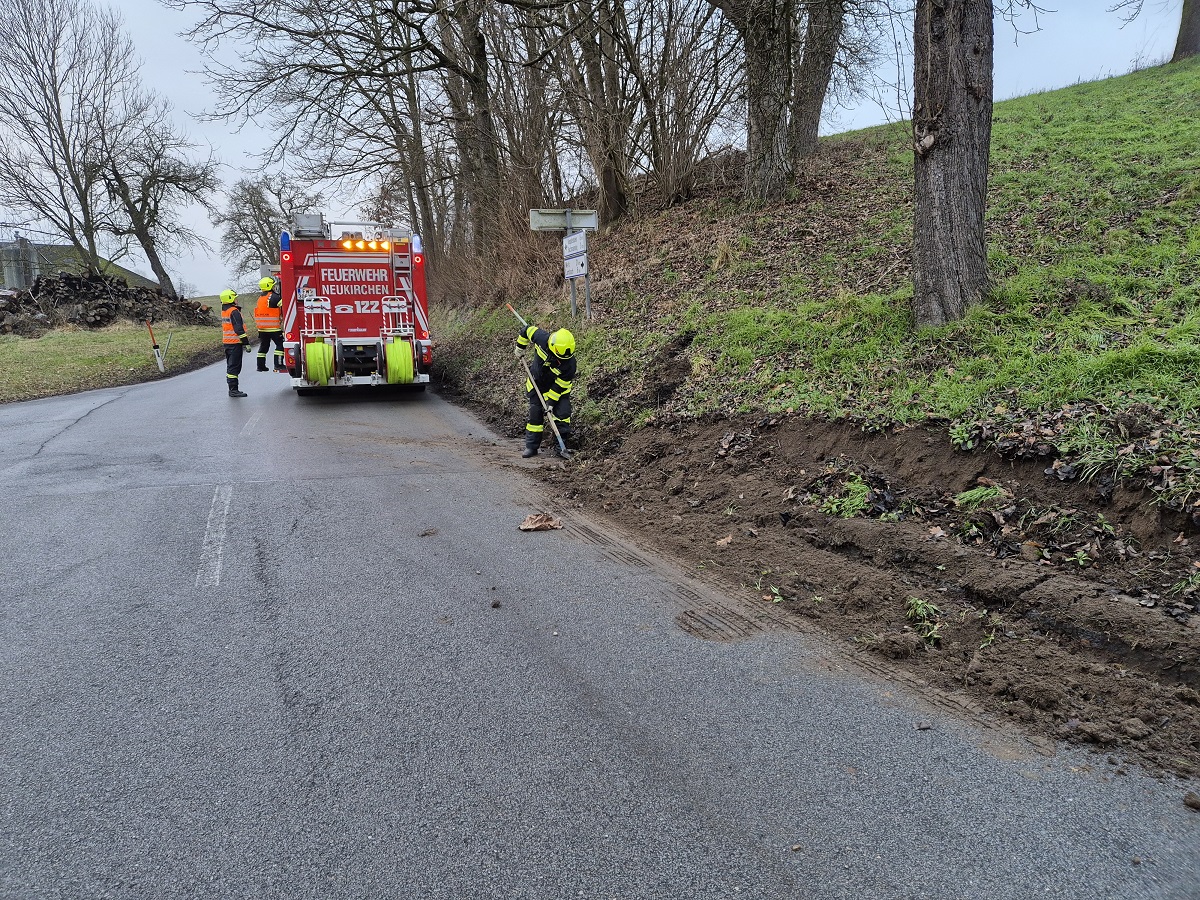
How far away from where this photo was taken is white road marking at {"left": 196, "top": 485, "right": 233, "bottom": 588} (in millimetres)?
4523

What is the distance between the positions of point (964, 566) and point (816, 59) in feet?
37.0

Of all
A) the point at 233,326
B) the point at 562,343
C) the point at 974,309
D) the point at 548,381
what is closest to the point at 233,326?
the point at 233,326

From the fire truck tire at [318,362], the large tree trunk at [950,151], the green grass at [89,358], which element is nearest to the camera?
the large tree trunk at [950,151]

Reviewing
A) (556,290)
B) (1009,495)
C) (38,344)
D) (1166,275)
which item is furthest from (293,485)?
(38,344)

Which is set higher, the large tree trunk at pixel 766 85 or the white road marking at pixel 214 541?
the large tree trunk at pixel 766 85

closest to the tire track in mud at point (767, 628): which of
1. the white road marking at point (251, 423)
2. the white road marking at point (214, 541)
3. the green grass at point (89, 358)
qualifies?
the white road marking at point (214, 541)

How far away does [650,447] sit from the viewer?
7336 millimetres

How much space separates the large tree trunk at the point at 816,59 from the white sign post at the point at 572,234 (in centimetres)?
423

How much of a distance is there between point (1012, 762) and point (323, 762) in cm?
275

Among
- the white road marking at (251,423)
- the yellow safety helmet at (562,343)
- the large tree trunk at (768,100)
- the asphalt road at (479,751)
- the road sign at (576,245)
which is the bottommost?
the asphalt road at (479,751)

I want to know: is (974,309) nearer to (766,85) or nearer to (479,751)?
(479,751)

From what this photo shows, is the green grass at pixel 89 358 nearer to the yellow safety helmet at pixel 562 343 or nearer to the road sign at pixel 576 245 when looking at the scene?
the road sign at pixel 576 245

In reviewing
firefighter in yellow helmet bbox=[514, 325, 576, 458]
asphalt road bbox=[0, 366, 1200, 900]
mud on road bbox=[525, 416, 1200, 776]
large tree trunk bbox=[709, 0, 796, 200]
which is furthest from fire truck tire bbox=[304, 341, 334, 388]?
large tree trunk bbox=[709, 0, 796, 200]

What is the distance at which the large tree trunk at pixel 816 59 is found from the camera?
1102 centimetres
